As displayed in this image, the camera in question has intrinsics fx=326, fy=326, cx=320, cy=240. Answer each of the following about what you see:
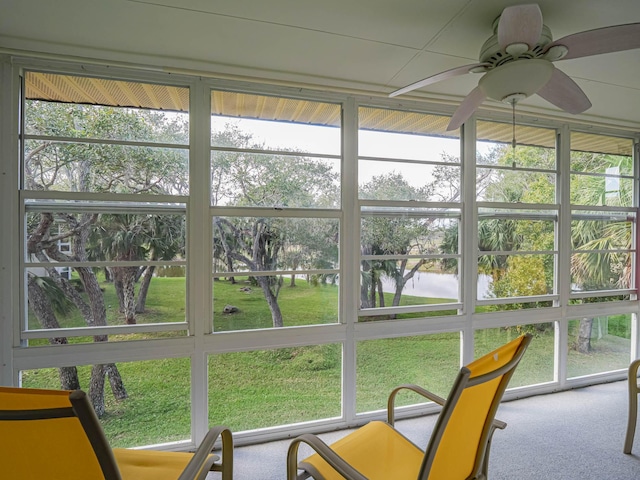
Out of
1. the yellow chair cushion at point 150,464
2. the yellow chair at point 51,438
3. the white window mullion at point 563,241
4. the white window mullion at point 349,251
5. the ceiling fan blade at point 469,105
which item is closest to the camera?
the yellow chair at point 51,438

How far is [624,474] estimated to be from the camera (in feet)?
6.71

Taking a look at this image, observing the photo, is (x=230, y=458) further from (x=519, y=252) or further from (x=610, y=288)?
(x=610, y=288)

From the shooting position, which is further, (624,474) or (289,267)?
(289,267)

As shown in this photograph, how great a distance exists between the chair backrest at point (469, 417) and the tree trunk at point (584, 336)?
290 cm

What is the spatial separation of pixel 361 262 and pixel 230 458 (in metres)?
1.63

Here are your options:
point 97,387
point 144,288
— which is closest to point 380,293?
point 144,288

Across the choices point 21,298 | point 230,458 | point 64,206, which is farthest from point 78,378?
point 230,458

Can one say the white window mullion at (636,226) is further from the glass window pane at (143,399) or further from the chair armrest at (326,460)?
the glass window pane at (143,399)

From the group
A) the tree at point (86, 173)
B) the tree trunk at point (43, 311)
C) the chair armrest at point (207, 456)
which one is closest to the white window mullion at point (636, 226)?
the chair armrest at point (207, 456)

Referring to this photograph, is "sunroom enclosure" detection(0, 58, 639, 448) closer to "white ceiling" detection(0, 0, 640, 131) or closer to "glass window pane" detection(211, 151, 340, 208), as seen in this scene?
"glass window pane" detection(211, 151, 340, 208)

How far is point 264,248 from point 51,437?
163 centimetres

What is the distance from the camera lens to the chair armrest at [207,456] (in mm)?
1218

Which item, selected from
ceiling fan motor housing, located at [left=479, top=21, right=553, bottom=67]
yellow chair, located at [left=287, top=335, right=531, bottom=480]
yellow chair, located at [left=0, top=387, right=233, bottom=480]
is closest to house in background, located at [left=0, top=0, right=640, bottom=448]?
ceiling fan motor housing, located at [left=479, top=21, right=553, bottom=67]

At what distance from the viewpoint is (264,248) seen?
246cm
